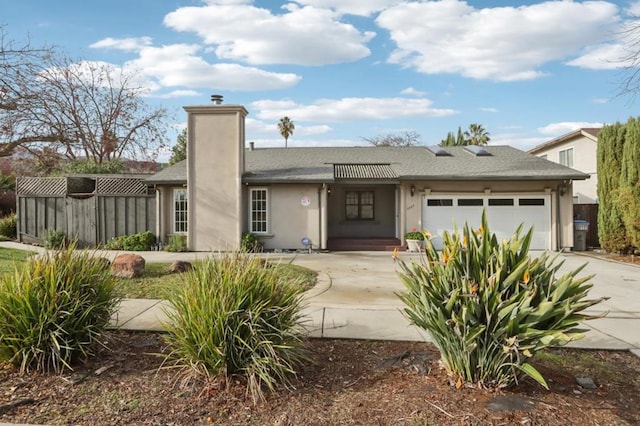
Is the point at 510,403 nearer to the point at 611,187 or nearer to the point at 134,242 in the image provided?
the point at 134,242

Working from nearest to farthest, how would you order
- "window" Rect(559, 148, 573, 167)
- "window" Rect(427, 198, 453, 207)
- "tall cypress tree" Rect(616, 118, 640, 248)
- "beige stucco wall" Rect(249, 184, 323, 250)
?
1. "tall cypress tree" Rect(616, 118, 640, 248)
2. "beige stucco wall" Rect(249, 184, 323, 250)
3. "window" Rect(427, 198, 453, 207)
4. "window" Rect(559, 148, 573, 167)

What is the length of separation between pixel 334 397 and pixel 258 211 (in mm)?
12263

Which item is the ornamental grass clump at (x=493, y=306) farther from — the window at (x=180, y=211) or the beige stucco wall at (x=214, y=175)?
the window at (x=180, y=211)

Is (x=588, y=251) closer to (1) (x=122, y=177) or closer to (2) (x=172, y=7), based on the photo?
(2) (x=172, y=7)

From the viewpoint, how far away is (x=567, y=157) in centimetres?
2328

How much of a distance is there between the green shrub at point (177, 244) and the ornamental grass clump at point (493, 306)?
493 inches

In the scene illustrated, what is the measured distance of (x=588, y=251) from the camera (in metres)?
15.5

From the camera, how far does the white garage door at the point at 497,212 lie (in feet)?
50.6

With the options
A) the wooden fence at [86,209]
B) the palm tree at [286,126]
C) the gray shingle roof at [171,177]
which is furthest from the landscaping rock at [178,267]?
the palm tree at [286,126]

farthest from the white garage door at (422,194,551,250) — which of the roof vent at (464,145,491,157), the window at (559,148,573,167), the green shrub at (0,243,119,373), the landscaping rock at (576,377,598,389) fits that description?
the green shrub at (0,243,119,373)

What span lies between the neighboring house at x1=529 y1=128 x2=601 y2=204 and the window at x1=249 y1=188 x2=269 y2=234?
16.3 meters

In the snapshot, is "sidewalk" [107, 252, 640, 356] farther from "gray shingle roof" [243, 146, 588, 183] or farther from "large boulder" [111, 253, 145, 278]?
"gray shingle roof" [243, 146, 588, 183]

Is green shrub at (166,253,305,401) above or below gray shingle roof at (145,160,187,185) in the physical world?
below

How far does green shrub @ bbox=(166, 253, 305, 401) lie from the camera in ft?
11.2
